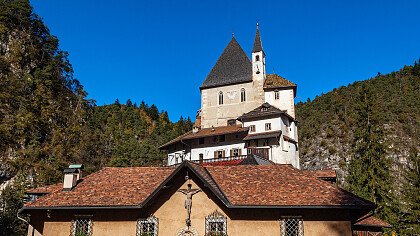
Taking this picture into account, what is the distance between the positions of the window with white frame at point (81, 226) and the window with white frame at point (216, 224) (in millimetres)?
5665

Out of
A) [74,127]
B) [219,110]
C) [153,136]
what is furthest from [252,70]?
[153,136]

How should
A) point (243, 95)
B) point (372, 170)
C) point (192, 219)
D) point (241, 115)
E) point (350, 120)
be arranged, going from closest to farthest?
1. point (192, 219)
2. point (372, 170)
3. point (241, 115)
4. point (243, 95)
5. point (350, 120)

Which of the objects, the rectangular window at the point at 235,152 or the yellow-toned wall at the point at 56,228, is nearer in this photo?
the yellow-toned wall at the point at 56,228

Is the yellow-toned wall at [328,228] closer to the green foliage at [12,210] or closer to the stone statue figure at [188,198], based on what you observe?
the stone statue figure at [188,198]

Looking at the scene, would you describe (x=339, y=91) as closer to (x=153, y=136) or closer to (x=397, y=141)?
(x=397, y=141)

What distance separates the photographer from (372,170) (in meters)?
39.3

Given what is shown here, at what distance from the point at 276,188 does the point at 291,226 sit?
198 centimetres

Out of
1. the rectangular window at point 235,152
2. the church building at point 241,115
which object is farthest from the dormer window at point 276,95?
the rectangular window at point 235,152

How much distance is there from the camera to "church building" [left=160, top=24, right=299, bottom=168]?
47.5m

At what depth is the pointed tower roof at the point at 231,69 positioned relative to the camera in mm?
57812

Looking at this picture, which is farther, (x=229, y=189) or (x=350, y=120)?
(x=350, y=120)

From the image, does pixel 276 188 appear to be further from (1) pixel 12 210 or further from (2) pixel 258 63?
(2) pixel 258 63

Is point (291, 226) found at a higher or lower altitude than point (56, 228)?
higher

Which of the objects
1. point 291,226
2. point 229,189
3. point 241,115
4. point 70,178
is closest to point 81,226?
point 70,178
